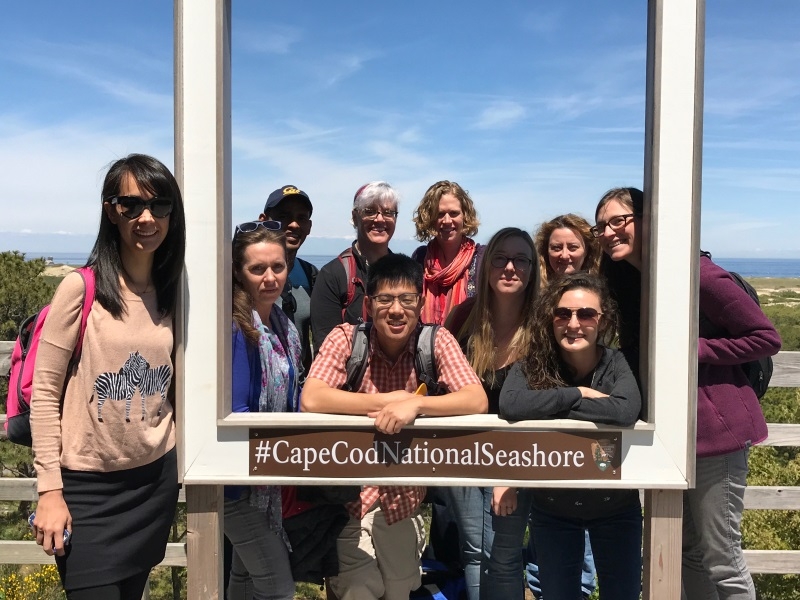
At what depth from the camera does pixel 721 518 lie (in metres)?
2.81

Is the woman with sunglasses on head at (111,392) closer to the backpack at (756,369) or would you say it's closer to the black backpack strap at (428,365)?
the black backpack strap at (428,365)

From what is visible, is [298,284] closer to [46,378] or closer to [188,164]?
[188,164]

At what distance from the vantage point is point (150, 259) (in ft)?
7.75

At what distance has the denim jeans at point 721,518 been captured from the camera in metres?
2.79

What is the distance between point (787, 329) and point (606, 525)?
35.7 metres

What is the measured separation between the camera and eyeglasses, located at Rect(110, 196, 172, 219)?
2.21 m

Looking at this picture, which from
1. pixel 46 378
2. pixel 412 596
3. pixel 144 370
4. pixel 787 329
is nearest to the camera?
pixel 46 378

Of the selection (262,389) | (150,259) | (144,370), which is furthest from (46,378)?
(262,389)

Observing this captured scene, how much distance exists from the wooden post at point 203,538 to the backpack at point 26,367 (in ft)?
2.12

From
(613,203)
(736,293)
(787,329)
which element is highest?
(613,203)

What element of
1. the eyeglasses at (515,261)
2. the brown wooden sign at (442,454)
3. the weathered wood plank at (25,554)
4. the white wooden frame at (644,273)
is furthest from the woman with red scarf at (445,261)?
the weathered wood plank at (25,554)

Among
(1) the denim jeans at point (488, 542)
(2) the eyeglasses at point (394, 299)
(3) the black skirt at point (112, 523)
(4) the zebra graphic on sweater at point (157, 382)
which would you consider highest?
(2) the eyeglasses at point (394, 299)

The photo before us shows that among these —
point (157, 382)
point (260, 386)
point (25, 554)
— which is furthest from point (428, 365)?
point (25, 554)

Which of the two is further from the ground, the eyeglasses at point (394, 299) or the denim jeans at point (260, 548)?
the eyeglasses at point (394, 299)
